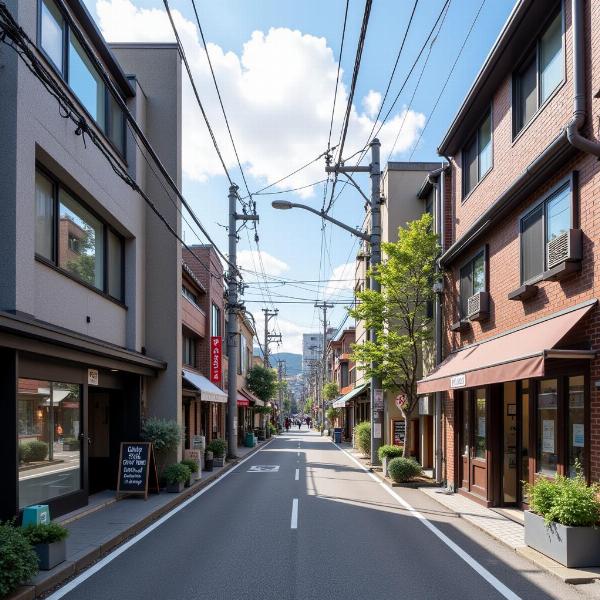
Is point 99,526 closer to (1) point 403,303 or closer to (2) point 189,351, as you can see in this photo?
(1) point 403,303

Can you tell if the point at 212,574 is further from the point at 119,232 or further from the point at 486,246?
the point at 119,232

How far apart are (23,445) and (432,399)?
12385 millimetres

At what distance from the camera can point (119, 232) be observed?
53.4 feet

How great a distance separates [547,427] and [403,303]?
350 inches

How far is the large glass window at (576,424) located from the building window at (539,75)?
486 cm

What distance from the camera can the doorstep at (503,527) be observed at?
7566mm

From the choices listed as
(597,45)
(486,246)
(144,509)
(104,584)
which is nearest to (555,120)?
(597,45)

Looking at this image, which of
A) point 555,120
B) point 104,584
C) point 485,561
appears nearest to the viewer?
point 104,584

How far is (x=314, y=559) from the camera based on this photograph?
8.62m

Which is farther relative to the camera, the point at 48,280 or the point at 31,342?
the point at 48,280

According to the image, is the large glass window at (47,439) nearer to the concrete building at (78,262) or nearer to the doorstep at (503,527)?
the concrete building at (78,262)

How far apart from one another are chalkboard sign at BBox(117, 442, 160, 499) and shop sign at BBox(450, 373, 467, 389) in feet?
22.8

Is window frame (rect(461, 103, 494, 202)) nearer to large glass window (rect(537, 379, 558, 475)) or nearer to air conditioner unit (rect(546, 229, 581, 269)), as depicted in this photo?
air conditioner unit (rect(546, 229, 581, 269))

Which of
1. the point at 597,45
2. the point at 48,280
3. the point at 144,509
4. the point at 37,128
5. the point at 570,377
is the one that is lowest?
the point at 144,509
